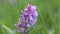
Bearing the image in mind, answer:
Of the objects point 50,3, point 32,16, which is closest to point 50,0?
point 50,3

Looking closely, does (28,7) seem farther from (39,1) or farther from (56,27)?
(39,1)

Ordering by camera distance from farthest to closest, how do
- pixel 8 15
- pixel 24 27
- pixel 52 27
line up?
1. pixel 8 15
2. pixel 52 27
3. pixel 24 27

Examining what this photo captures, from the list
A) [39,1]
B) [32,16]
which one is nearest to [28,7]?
[32,16]

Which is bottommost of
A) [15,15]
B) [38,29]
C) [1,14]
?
[38,29]

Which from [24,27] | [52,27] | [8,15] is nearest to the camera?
[24,27]

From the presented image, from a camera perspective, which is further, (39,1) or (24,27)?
(39,1)

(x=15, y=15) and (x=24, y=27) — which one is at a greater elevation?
(x=15, y=15)
